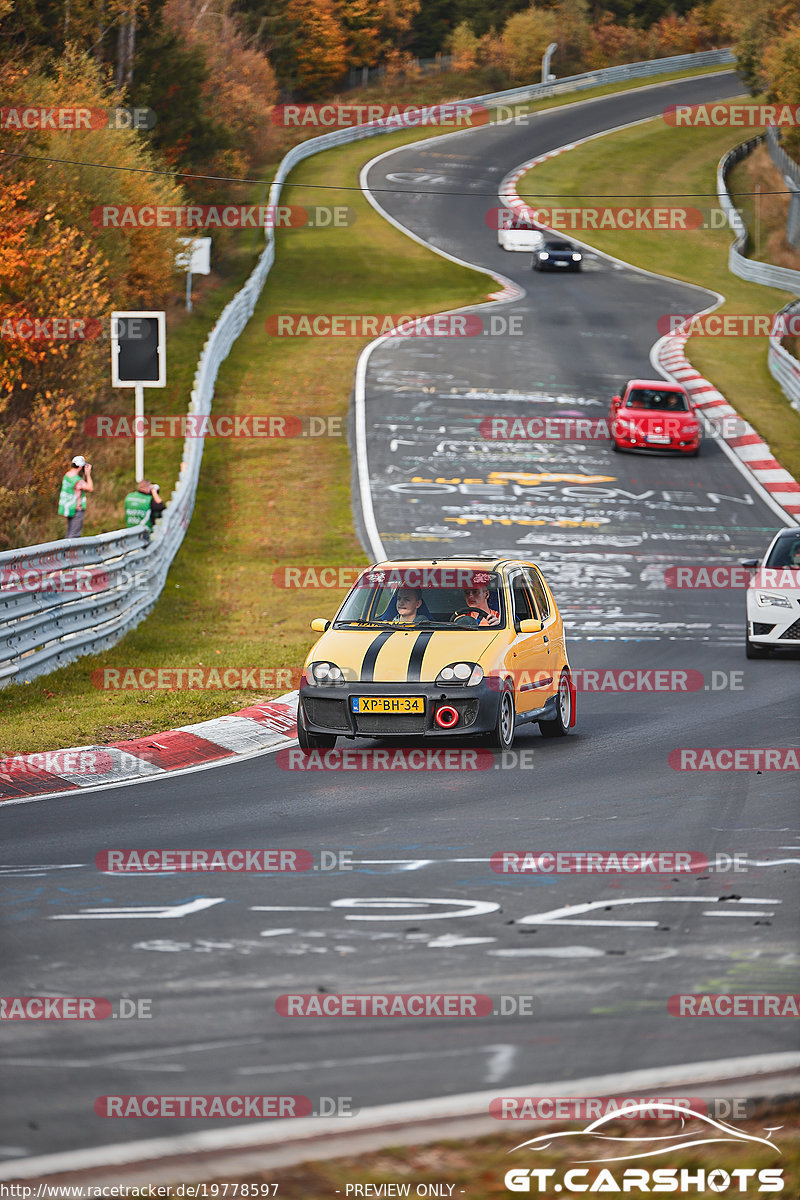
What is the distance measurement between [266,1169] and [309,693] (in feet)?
26.2

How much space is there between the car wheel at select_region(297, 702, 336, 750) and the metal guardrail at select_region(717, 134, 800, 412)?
95.9ft

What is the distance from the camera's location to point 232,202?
206 feet

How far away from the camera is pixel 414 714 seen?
1223 cm

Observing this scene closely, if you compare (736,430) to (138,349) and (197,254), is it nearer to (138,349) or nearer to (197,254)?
(197,254)

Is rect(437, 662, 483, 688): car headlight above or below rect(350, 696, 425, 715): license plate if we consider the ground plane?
above

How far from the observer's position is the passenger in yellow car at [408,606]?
43.7 ft

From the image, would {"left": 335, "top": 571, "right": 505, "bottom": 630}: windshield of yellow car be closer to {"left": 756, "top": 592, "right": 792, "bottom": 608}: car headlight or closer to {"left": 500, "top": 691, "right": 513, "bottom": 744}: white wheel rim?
{"left": 500, "top": 691, "right": 513, "bottom": 744}: white wheel rim

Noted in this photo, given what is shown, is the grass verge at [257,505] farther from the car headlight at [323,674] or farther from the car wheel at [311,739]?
the car headlight at [323,674]

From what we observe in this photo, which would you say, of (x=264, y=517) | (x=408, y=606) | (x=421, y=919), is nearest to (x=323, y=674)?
(x=408, y=606)

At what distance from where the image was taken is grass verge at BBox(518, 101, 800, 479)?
3997cm

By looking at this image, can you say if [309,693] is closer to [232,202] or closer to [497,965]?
[497,965]

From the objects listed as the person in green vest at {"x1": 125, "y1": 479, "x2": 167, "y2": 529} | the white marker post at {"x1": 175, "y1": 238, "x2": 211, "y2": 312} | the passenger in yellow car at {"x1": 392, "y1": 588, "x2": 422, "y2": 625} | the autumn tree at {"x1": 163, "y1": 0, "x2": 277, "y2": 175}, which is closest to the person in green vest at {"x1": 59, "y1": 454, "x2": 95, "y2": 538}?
the person in green vest at {"x1": 125, "y1": 479, "x2": 167, "y2": 529}

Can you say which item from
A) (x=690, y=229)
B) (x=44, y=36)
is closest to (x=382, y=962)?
(x=44, y=36)

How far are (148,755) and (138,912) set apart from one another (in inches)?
197
